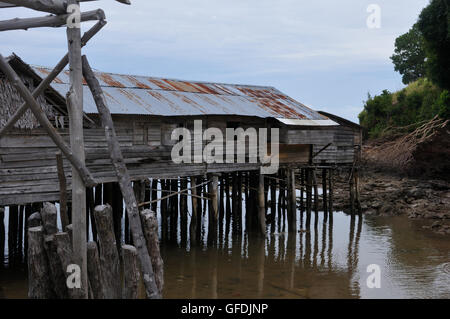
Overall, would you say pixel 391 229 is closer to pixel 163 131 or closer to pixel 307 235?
pixel 307 235

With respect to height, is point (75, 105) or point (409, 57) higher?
point (409, 57)

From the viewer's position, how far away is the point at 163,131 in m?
16.1

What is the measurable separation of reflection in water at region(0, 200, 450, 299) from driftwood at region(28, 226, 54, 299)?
505cm

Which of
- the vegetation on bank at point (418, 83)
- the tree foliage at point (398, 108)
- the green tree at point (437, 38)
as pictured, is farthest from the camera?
the tree foliage at point (398, 108)

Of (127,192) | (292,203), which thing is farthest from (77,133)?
(292,203)

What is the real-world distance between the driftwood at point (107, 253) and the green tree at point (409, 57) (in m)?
46.2

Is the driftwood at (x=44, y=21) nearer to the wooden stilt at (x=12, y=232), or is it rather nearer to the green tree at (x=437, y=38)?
the wooden stilt at (x=12, y=232)

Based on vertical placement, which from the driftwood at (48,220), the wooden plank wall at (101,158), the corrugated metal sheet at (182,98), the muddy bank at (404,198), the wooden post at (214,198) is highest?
the corrugated metal sheet at (182,98)

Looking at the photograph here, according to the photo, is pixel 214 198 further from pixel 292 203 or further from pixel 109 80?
pixel 109 80

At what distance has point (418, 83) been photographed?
42344 mm

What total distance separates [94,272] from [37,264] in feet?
2.35

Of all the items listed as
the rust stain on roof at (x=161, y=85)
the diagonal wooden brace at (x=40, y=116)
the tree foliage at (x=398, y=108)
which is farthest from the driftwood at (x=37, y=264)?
the tree foliage at (x=398, y=108)

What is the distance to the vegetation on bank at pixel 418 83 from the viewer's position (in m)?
30.1
